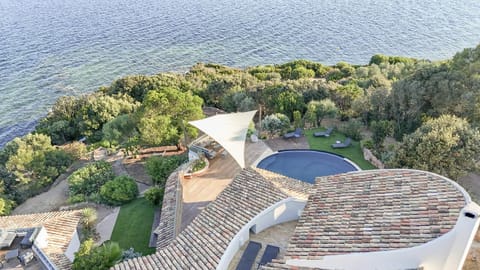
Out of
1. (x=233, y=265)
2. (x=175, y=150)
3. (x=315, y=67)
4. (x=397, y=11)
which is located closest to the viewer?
(x=233, y=265)

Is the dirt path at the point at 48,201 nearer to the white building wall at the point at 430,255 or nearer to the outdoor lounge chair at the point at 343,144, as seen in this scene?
the outdoor lounge chair at the point at 343,144

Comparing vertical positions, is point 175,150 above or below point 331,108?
below

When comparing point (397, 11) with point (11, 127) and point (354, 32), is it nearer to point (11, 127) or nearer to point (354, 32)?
point (354, 32)

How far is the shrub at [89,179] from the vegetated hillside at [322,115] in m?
3.62

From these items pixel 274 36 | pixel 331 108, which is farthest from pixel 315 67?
pixel 331 108

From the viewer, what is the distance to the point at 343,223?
12297 mm

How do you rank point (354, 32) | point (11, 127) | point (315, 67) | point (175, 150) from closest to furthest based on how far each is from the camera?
point (175, 150)
point (11, 127)
point (315, 67)
point (354, 32)

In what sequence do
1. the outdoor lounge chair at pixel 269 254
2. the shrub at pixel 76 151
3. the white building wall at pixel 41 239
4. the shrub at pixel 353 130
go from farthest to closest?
the shrub at pixel 76 151 → the shrub at pixel 353 130 → the white building wall at pixel 41 239 → the outdoor lounge chair at pixel 269 254

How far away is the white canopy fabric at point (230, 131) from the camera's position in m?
23.0

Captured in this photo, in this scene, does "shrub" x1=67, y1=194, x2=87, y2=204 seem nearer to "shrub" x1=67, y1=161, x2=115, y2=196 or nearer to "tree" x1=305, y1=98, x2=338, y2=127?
"shrub" x1=67, y1=161, x2=115, y2=196

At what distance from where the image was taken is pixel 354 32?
73.2 metres

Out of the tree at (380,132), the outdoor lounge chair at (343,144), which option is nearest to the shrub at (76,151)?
the outdoor lounge chair at (343,144)

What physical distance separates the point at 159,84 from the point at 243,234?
3935cm

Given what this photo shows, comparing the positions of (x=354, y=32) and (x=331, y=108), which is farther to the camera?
(x=354, y=32)
